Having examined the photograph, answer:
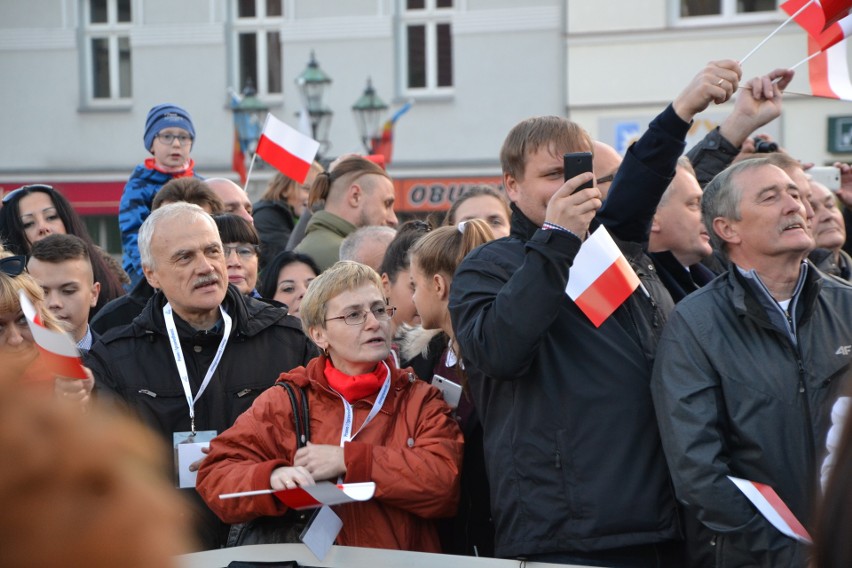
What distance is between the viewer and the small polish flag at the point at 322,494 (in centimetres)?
363

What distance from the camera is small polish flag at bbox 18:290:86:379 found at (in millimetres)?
3536

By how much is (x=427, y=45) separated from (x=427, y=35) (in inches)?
7.5

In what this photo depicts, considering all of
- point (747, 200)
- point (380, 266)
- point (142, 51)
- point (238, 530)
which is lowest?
point (238, 530)

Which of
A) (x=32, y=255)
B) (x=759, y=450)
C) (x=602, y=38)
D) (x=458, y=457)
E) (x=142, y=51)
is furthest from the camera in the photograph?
(x=142, y=51)

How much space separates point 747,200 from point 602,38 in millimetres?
16193

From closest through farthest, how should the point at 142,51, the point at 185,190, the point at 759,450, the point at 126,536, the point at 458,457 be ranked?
the point at 126,536 → the point at 759,450 → the point at 458,457 → the point at 185,190 → the point at 142,51

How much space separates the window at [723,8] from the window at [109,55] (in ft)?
33.4

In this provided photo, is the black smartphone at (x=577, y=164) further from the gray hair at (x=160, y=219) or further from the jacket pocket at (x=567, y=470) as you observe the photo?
the gray hair at (x=160, y=219)

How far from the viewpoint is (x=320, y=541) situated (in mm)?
3783

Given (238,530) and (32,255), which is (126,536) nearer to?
(238,530)

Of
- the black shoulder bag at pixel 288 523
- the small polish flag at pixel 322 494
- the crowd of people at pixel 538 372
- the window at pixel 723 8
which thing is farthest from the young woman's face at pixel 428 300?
the window at pixel 723 8

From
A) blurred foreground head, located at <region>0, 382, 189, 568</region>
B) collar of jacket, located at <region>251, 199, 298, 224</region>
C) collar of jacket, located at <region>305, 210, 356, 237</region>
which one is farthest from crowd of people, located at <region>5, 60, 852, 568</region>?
collar of jacket, located at <region>251, 199, 298, 224</region>

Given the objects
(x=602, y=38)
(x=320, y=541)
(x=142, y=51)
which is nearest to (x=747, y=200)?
(x=320, y=541)

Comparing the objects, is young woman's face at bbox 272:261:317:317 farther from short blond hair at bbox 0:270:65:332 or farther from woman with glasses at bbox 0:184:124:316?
short blond hair at bbox 0:270:65:332
